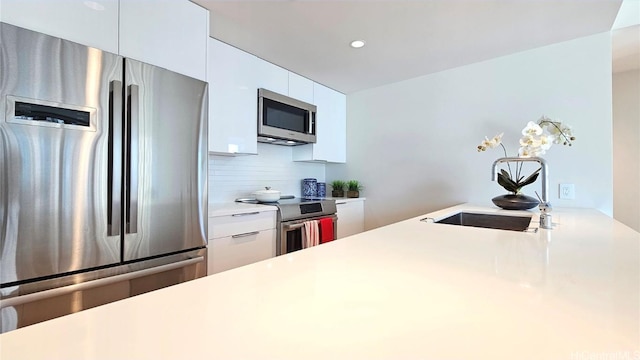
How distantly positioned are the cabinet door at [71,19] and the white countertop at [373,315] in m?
1.37

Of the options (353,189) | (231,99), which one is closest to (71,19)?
(231,99)

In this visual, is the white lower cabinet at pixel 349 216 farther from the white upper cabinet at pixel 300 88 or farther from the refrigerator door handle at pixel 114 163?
the refrigerator door handle at pixel 114 163

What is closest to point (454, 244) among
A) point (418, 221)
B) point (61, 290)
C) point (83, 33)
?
point (418, 221)

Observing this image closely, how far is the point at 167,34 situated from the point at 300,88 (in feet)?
4.77

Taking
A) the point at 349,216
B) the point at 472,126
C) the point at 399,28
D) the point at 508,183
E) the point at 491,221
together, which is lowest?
the point at 349,216

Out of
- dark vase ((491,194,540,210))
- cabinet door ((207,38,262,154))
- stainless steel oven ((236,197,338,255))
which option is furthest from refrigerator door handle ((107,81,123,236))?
dark vase ((491,194,540,210))

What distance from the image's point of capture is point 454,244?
958 millimetres

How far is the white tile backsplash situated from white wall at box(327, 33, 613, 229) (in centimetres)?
55

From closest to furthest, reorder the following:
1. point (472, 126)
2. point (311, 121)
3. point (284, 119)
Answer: point (472, 126) < point (284, 119) < point (311, 121)

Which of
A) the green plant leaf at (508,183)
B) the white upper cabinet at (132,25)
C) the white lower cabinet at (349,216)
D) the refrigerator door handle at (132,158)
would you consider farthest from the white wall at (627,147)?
the refrigerator door handle at (132,158)

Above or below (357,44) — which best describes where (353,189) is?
below

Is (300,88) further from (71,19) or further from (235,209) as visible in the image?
(71,19)

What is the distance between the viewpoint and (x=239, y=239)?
2047 mm

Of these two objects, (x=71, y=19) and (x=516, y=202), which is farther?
(x=516, y=202)
